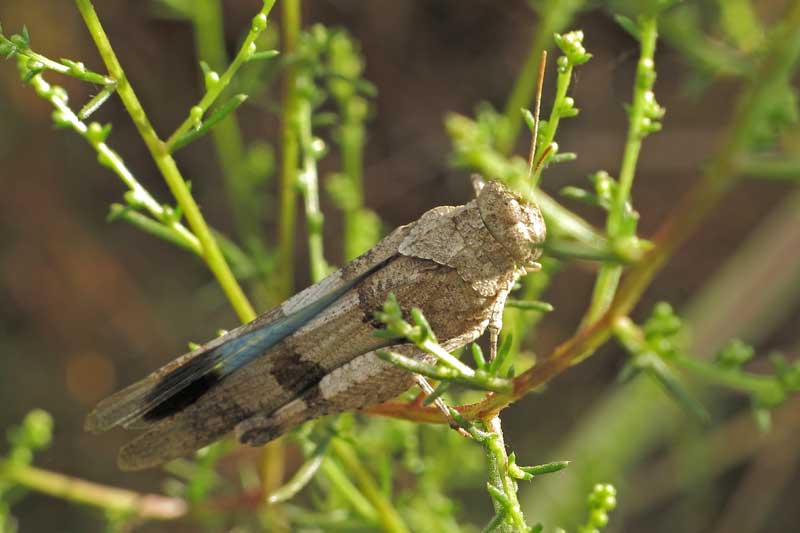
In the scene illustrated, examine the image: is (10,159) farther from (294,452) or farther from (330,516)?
(330,516)

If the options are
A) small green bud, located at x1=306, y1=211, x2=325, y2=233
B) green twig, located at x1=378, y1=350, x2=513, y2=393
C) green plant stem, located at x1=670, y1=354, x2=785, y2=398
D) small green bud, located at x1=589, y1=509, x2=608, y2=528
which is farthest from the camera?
small green bud, located at x1=306, y1=211, x2=325, y2=233

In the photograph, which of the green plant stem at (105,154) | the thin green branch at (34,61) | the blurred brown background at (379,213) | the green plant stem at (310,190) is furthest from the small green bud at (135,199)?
the blurred brown background at (379,213)

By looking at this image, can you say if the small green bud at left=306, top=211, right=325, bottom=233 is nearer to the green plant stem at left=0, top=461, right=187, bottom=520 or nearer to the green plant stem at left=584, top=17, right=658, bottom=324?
the green plant stem at left=584, top=17, right=658, bottom=324

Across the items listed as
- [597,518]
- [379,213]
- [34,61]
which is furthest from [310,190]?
[379,213]

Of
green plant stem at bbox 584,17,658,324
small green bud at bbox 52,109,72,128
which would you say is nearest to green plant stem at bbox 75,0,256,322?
small green bud at bbox 52,109,72,128

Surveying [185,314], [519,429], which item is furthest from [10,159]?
[519,429]
